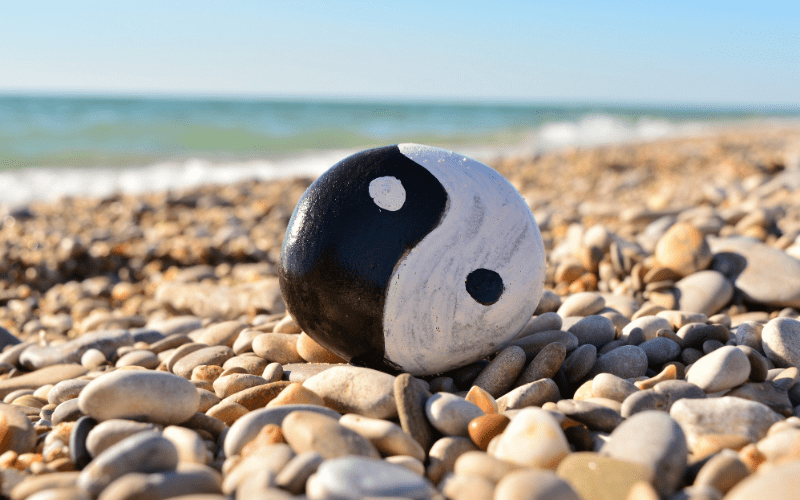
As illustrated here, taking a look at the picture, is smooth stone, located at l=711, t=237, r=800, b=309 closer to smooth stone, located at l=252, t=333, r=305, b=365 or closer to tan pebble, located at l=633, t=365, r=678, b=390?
tan pebble, located at l=633, t=365, r=678, b=390

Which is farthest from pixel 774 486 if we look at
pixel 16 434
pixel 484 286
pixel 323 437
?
pixel 16 434

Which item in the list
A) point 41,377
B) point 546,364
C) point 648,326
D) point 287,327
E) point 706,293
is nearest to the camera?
point 546,364

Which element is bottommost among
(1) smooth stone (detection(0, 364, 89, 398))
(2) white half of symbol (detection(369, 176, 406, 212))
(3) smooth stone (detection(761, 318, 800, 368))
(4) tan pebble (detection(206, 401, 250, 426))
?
(1) smooth stone (detection(0, 364, 89, 398))

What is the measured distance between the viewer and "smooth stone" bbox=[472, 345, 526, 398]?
2617 mm

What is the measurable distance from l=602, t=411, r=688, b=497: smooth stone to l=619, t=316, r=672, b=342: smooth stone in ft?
3.53

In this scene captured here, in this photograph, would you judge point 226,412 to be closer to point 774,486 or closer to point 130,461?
point 130,461

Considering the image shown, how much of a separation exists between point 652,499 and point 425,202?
1.33 meters

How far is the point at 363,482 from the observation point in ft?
5.21

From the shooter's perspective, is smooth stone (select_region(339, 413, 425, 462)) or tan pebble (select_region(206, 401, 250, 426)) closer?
smooth stone (select_region(339, 413, 425, 462))

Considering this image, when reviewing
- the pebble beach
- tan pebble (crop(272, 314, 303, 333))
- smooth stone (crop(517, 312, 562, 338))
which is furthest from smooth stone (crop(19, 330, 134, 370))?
smooth stone (crop(517, 312, 562, 338))

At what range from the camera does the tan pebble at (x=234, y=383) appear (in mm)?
2615

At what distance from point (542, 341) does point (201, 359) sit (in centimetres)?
155

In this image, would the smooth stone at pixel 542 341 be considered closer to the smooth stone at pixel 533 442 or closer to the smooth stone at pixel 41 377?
the smooth stone at pixel 533 442

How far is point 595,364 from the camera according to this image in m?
2.72
